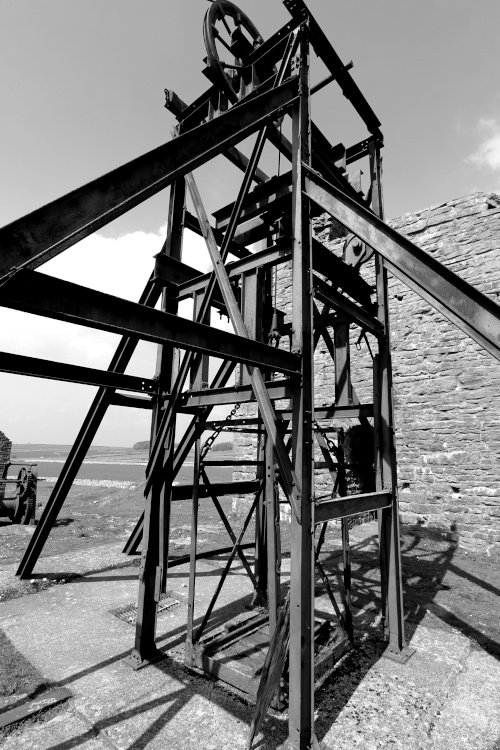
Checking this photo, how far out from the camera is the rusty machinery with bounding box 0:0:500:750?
2045mm

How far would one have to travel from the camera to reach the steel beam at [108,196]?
5.22ft

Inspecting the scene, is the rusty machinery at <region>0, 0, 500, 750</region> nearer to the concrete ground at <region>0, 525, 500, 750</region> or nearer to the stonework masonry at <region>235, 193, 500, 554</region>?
the concrete ground at <region>0, 525, 500, 750</region>

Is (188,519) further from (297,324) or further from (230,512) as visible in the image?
(297,324)

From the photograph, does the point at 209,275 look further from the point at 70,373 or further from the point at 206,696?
the point at 206,696

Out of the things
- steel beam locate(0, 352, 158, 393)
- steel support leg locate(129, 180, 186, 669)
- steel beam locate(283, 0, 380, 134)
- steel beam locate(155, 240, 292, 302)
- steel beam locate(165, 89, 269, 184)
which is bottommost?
steel support leg locate(129, 180, 186, 669)

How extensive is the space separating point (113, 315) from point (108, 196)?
0.57m

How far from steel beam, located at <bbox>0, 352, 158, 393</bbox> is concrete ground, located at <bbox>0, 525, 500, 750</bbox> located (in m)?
2.59

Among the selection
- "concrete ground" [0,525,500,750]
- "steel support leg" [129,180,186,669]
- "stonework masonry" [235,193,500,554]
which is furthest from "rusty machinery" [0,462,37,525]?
"stonework masonry" [235,193,500,554]

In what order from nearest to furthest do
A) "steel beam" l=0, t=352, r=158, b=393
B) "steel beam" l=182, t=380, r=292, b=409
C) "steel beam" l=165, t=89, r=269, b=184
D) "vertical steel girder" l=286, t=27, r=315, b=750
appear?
"vertical steel girder" l=286, t=27, r=315, b=750, "steel beam" l=182, t=380, r=292, b=409, "steel beam" l=0, t=352, r=158, b=393, "steel beam" l=165, t=89, r=269, b=184

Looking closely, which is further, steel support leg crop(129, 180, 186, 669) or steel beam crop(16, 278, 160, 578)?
steel beam crop(16, 278, 160, 578)

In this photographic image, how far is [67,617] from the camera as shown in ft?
15.1

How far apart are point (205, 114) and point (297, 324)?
308cm

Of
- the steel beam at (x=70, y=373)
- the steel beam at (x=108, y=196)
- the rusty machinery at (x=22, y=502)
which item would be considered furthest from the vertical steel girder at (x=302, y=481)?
the rusty machinery at (x=22, y=502)

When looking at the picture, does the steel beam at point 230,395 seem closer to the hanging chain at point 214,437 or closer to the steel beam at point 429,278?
the hanging chain at point 214,437
